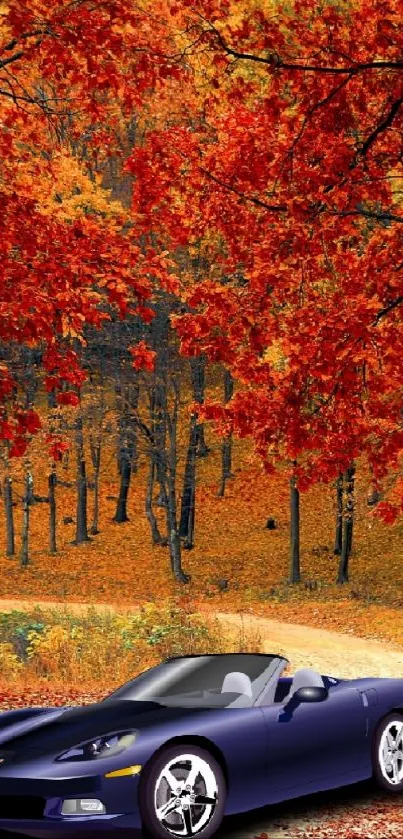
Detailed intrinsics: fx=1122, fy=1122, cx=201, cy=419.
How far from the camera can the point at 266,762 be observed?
730 cm

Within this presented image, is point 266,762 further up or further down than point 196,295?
further down

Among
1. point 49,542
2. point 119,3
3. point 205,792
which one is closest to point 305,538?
point 49,542

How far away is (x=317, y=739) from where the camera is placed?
7734 millimetres

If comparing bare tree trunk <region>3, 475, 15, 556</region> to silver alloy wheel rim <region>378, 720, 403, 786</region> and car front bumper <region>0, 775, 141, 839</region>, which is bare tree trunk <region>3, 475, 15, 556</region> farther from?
car front bumper <region>0, 775, 141, 839</region>

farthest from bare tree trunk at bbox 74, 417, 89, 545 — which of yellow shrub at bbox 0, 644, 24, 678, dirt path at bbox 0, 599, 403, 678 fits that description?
yellow shrub at bbox 0, 644, 24, 678

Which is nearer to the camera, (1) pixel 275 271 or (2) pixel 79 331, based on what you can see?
(2) pixel 79 331

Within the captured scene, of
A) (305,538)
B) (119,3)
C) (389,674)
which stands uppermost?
(119,3)

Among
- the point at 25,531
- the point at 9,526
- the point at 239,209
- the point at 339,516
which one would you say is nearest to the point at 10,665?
the point at 239,209

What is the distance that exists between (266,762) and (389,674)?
10.1 m

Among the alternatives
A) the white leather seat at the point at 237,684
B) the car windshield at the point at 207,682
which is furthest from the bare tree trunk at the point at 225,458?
the white leather seat at the point at 237,684

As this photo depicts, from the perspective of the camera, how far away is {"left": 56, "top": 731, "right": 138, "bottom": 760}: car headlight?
6.60m

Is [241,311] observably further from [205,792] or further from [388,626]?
[388,626]

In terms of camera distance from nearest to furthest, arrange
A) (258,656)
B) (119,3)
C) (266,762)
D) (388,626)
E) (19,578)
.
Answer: (266,762) → (258,656) → (119,3) → (388,626) → (19,578)

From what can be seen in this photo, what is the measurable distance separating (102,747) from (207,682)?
4.29 ft
